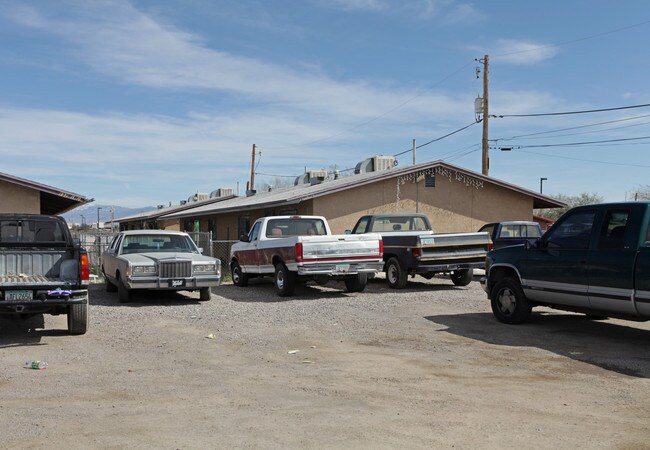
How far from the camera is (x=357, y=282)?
15.7 meters

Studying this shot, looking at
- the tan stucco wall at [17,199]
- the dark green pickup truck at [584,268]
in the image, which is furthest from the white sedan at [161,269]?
the dark green pickup truck at [584,268]

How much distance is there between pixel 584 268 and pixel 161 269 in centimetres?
835

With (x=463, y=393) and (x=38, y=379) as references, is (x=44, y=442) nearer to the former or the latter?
(x=38, y=379)

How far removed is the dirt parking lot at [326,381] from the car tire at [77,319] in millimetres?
241

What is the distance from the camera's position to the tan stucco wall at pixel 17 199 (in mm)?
18961

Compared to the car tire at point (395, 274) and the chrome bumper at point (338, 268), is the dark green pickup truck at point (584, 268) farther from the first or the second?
the car tire at point (395, 274)

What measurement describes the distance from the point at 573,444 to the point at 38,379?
5.68 metres

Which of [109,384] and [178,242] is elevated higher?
[178,242]

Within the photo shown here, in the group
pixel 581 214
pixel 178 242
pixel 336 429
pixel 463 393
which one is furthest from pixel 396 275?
pixel 336 429

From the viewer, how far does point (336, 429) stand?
539 cm

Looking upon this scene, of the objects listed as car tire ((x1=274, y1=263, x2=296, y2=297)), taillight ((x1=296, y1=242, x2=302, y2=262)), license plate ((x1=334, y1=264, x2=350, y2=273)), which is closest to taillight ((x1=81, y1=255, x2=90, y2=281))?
taillight ((x1=296, y1=242, x2=302, y2=262))

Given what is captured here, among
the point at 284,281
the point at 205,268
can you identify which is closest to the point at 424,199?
the point at 284,281

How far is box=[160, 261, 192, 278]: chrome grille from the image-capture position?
13453 millimetres

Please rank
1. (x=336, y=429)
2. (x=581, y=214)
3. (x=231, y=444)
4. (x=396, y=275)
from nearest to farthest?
(x=231, y=444) → (x=336, y=429) → (x=581, y=214) → (x=396, y=275)
